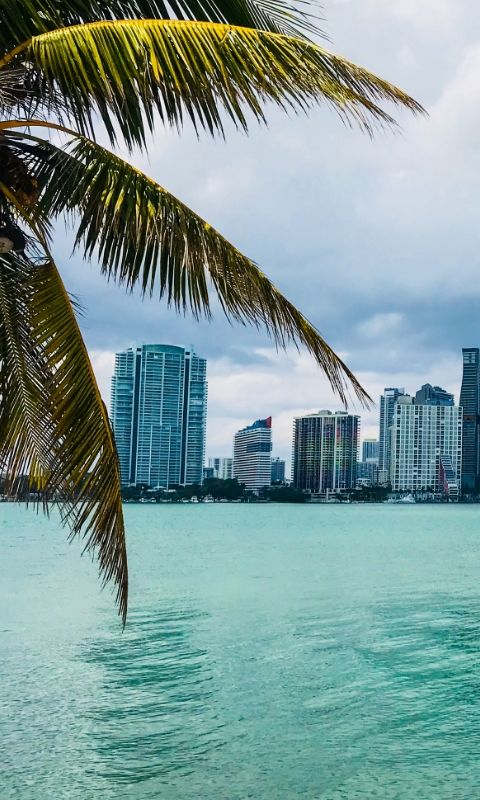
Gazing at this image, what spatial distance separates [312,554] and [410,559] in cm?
611

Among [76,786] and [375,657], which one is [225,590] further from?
[76,786]

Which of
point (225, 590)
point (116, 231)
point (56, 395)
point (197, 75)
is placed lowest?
point (225, 590)

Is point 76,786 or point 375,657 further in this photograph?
point 375,657

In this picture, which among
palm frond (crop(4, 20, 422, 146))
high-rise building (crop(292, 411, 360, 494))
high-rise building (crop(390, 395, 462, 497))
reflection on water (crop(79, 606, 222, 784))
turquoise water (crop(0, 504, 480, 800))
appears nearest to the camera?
palm frond (crop(4, 20, 422, 146))

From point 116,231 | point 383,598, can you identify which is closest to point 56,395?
point 116,231

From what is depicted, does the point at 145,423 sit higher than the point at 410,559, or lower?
higher

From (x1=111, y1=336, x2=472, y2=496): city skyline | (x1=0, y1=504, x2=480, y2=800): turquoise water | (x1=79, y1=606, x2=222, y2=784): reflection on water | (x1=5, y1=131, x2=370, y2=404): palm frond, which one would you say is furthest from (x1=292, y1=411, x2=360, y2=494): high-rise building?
(x1=5, y1=131, x2=370, y2=404): palm frond

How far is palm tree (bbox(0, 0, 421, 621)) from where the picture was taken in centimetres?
426

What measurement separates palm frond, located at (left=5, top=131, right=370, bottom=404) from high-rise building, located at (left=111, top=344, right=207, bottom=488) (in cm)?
4429

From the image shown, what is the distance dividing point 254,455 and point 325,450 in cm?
2156

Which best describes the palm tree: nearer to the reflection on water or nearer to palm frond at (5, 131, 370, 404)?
palm frond at (5, 131, 370, 404)

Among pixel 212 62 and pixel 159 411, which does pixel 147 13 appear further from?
pixel 159 411

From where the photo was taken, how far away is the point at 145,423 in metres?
74.3

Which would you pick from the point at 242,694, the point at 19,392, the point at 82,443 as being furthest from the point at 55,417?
the point at 242,694
